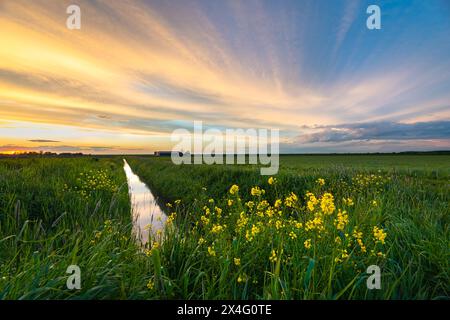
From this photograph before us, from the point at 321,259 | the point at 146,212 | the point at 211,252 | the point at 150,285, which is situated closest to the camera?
the point at 150,285

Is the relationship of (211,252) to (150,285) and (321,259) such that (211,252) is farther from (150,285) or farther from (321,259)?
(321,259)

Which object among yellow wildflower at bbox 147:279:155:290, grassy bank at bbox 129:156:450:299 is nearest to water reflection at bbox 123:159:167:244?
grassy bank at bbox 129:156:450:299

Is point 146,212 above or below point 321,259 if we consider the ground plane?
below

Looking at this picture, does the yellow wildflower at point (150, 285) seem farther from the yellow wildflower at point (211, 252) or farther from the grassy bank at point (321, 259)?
the yellow wildflower at point (211, 252)

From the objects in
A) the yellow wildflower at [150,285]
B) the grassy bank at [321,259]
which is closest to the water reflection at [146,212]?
the grassy bank at [321,259]

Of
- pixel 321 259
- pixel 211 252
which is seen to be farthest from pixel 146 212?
pixel 321 259

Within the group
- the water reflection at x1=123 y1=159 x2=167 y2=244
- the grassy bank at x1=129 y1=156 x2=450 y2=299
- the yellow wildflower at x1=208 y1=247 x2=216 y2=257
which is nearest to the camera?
the grassy bank at x1=129 y1=156 x2=450 y2=299

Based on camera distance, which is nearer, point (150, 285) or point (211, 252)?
point (150, 285)

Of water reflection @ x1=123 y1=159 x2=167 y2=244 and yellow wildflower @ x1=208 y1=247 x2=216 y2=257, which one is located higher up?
yellow wildflower @ x1=208 y1=247 x2=216 y2=257

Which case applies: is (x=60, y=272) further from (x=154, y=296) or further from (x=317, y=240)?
(x=317, y=240)

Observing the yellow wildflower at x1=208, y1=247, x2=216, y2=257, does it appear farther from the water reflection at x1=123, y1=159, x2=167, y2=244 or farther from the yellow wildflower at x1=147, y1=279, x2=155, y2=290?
the water reflection at x1=123, y1=159, x2=167, y2=244

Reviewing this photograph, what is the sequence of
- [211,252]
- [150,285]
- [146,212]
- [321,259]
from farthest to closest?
[146,212] < [211,252] < [321,259] < [150,285]
